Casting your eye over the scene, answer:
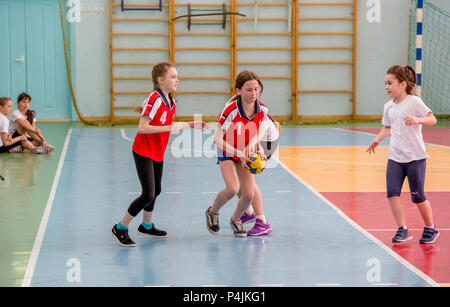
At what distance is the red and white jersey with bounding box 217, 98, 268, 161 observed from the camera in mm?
4832

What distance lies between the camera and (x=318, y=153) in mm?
9852

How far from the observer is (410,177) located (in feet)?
15.5

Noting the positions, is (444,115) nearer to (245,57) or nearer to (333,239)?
(245,57)

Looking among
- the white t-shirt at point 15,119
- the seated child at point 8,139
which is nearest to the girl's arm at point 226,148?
the seated child at point 8,139

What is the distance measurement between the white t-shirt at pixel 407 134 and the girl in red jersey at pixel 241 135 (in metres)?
0.95

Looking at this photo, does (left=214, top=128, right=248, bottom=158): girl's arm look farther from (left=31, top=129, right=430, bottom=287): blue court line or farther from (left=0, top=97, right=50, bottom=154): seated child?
(left=0, top=97, right=50, bottom=154): seated child

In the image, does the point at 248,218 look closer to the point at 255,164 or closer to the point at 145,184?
the point at 255,164

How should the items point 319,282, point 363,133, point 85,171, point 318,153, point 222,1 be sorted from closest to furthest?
1. point 319,282
2. point 85,171
3. point 318,153
4. point 363,133
5. point 222,1

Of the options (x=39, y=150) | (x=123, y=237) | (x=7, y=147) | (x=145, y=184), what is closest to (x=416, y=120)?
(x=145, y=184)

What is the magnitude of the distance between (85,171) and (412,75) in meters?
4.49

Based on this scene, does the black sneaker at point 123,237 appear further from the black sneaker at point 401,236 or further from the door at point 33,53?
the door at point 33,53

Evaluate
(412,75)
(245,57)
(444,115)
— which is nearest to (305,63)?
(245,57)

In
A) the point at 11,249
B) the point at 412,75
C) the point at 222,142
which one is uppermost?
the point at 412,75

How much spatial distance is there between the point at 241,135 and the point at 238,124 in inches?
3.6
